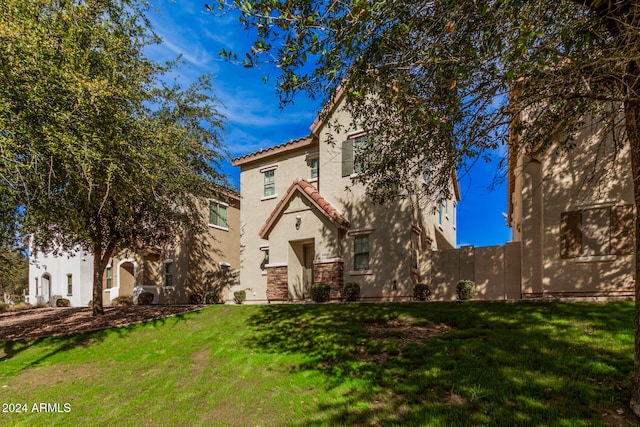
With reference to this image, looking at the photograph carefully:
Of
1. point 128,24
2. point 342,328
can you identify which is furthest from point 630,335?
point 128,24

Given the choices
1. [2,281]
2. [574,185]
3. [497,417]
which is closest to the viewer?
[497,417]

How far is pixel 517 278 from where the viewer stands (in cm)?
1406

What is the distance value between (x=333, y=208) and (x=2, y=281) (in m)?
35.9

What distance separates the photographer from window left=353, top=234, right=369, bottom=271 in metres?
16.3

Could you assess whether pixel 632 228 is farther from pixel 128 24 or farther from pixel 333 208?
pixel 128 24

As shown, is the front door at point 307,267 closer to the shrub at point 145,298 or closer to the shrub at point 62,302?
the shrub at point 145,298

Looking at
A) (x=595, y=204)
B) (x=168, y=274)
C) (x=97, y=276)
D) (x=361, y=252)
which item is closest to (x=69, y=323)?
(x=97, y=276)

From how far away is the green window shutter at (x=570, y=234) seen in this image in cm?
→ 1148

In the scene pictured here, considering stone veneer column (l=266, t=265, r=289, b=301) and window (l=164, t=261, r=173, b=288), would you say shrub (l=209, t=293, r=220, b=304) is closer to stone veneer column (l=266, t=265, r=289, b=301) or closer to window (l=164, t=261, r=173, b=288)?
window (l=164, t=261, r=173, b=288)

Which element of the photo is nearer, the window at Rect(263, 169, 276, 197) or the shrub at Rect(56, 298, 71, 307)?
the window at Rect(263, 169, 276, 197)

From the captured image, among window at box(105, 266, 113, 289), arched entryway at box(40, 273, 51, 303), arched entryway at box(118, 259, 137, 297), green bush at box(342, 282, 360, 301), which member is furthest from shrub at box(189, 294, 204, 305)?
arched entryway at box(40, 273, 51, 303)

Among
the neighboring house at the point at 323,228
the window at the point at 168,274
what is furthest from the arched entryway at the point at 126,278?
the neighboring house at the point at 323,228

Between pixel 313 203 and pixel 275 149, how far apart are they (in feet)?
15.7

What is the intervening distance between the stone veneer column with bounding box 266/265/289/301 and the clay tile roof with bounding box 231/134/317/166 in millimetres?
6452
